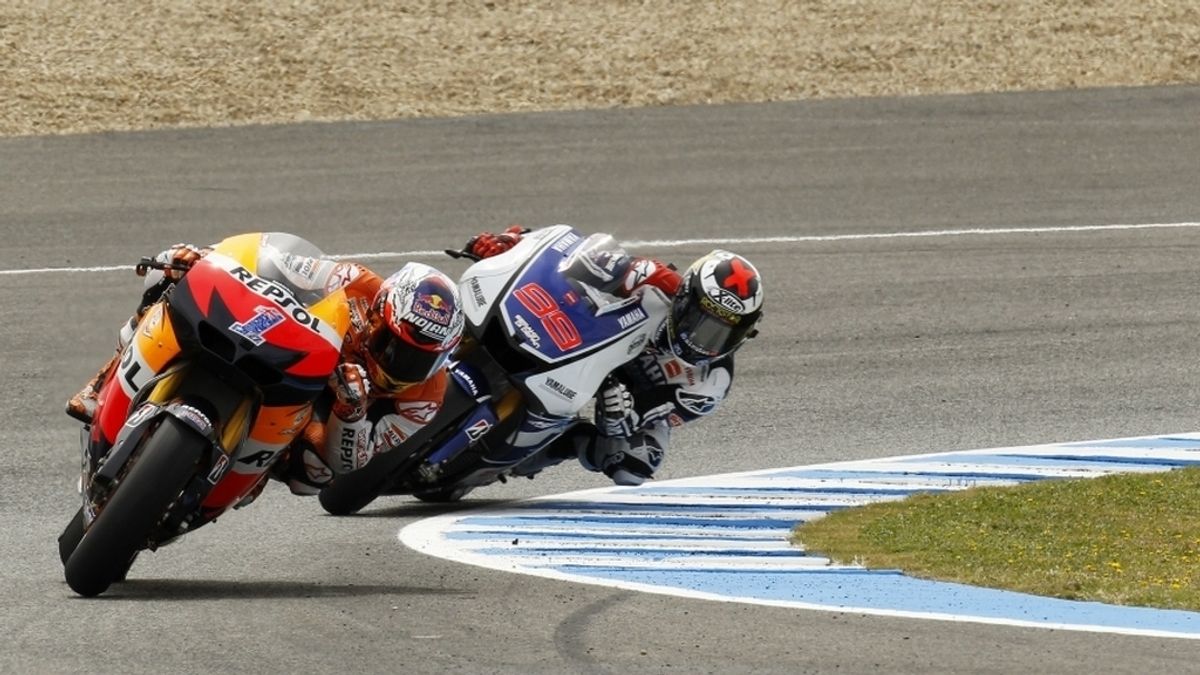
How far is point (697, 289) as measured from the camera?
10.0 meters

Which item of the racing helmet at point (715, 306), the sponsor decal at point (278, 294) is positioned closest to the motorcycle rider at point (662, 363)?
the racing helmet at point (715, 306)

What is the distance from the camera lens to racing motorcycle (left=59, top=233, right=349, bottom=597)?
7336 millimetres

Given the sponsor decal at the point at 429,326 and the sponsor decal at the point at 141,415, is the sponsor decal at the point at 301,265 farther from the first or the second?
the sponsor decal at the point at 141,415

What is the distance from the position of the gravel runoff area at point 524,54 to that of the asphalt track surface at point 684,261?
51 cm

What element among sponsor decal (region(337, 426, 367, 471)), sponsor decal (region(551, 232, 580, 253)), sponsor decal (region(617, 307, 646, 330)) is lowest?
sponsor decal (region(617, 307, 646, 330))

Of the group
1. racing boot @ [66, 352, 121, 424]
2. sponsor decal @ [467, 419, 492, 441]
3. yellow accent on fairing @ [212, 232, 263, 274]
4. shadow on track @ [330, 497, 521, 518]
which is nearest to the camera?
yellow accent on fairing @ [212, 232, 263, 274]

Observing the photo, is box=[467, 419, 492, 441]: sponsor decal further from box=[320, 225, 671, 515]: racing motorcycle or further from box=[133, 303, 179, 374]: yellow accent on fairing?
box=[133, 303, 179, 374]: yellow accent on fairing

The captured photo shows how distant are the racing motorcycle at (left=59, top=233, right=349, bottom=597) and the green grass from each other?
7.87 ft

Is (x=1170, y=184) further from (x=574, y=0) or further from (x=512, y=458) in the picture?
(x=512, y=458)

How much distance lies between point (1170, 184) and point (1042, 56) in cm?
303

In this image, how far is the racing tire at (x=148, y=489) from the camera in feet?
23.8

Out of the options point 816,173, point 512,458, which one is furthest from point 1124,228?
point 512,458

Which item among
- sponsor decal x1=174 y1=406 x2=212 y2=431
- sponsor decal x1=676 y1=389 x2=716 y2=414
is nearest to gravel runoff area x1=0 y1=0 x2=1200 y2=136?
sponsor decal x1=676 y1=389 x2=716 y2=414

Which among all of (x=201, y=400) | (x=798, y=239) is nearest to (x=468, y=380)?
(x=201, y=400)
